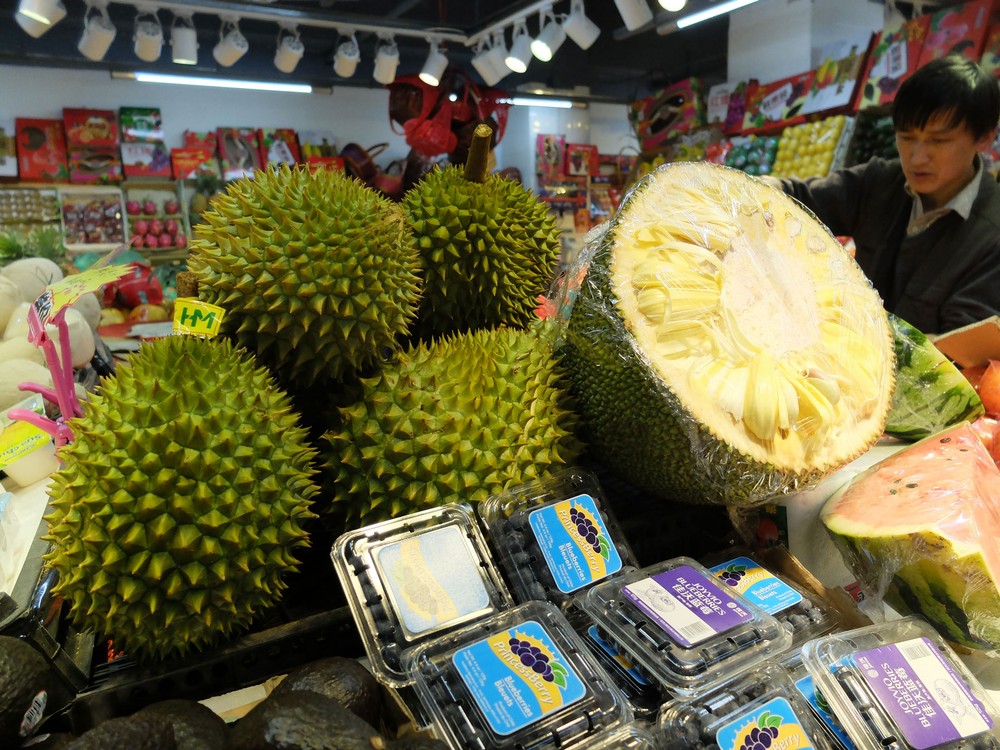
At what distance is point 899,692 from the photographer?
2.85ft

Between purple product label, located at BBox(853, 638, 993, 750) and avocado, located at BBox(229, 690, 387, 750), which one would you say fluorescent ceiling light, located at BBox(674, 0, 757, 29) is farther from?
avocado, located at BBox(229, 690, 387, 750)

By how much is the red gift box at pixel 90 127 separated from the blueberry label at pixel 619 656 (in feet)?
23.7

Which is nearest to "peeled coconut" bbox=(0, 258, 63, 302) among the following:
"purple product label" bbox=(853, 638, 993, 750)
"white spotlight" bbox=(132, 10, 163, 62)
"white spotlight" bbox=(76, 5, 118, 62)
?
"purple product label" bbox=(853, 638, 993, 750)

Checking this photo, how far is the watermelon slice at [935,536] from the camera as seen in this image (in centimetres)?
100

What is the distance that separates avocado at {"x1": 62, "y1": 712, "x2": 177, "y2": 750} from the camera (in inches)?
26.7

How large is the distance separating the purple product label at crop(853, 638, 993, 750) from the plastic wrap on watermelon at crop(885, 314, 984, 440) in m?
0.62

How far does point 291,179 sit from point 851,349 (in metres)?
1.09

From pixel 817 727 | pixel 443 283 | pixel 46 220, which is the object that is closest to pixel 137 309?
pixel 46 220

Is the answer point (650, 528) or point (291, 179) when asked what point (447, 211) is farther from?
point (650, 528)

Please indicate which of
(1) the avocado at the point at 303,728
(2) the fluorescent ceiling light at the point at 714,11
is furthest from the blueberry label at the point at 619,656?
(2) the fluorescent ceiling light at the point at 714,11

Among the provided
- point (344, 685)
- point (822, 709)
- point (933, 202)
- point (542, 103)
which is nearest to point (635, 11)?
point (933, 202)

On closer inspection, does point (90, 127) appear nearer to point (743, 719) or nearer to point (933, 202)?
point (933, 202)

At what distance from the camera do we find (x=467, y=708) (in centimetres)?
81

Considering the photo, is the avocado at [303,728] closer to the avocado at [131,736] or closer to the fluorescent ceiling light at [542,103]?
the avocado at [131,736]
